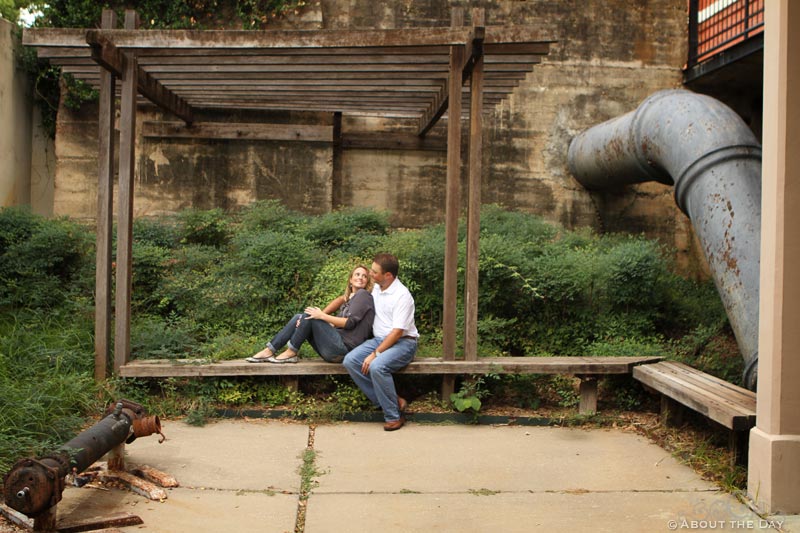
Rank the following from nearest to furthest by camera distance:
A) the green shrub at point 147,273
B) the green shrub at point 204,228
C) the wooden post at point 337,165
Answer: the green shrub at point 147,273 < the green shrub at point 204,228 < the wooden post at point 337,165

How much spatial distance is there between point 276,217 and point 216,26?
3460mm

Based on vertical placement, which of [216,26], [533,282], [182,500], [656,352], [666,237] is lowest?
[182,500]

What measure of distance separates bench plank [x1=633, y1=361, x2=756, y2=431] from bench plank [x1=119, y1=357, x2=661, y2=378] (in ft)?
1.03

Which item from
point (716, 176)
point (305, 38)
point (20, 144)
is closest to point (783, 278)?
point (716, 176)

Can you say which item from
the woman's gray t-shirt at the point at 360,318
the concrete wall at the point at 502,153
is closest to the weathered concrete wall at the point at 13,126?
the concrete wall at the point at 502,153

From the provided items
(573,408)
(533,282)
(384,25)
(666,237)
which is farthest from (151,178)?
(666,237)

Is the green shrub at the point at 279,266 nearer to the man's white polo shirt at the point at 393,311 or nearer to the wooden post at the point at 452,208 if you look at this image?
A: the man's white polo shirt at the point at 393,311

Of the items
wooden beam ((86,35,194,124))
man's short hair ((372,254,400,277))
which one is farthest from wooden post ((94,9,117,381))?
man's short hair ((372,254,400,277))

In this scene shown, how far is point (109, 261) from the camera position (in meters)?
6.54

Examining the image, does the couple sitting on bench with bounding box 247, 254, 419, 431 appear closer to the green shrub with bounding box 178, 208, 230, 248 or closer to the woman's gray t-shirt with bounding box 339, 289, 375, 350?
the woman's gray t-shirt with bounding box 339, 289, 375, 350

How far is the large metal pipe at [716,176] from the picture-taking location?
228 inches

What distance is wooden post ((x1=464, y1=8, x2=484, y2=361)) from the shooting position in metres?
6.42

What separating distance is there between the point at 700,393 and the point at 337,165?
6.95m

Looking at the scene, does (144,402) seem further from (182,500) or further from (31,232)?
(31,232)
